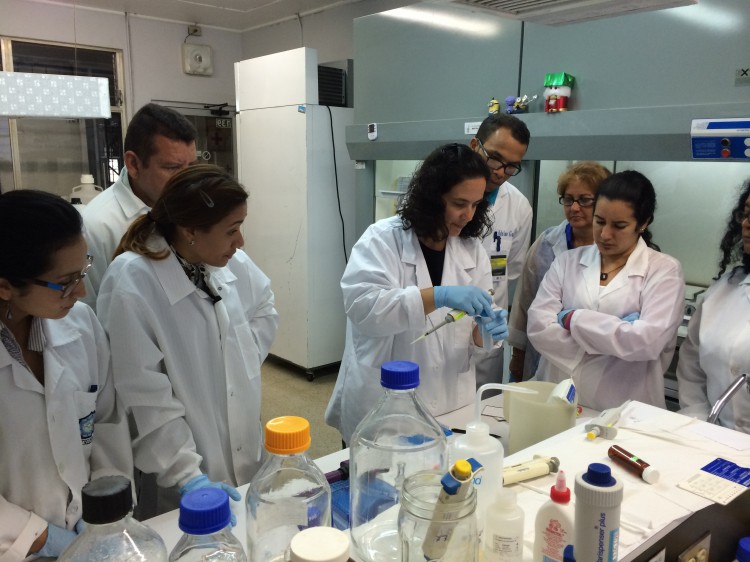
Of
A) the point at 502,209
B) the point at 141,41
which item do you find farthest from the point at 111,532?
the point at 141,41

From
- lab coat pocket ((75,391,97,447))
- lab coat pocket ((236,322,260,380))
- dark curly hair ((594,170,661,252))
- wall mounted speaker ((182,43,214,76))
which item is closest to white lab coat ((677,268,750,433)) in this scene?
dark curly hair ((594,170,661,252))

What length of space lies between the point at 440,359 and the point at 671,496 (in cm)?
80

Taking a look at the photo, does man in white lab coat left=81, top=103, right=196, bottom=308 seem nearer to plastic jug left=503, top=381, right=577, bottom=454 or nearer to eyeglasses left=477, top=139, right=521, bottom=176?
eyeglasses left=477, top=139, right=521, bottom=176

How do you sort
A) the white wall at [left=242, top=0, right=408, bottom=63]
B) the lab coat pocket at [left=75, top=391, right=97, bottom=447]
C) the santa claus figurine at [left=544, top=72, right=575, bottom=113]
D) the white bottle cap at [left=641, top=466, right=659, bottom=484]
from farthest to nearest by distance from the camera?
the white wall at [left=242, top=0, right=408, bottom=63] → the santa claus figurine at [left=544, top=72, right=575, bottom=113] → the lab coat pocket at [left=75, top=391, right=97, bottom=447] → the white bottle cap at [left=641, top=466, right=659, bottom=484]

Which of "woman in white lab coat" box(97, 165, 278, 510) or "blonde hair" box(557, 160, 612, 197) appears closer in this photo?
"woman in white lab coat" box(97, 165, 278, 510)

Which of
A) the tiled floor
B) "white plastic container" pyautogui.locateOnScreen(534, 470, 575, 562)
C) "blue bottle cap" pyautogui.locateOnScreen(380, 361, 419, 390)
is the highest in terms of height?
"blue bottle cap" pyautogui.locateOnScreen(380, 361, 419, 390)

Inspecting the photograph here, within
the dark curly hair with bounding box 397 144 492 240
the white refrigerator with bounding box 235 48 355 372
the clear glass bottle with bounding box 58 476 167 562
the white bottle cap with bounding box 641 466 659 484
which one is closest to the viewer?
the clear glass bottle with bounding box 58 476 167 562

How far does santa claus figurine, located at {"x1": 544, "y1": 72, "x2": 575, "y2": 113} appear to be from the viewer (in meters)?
2.16

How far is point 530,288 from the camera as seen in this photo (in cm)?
230

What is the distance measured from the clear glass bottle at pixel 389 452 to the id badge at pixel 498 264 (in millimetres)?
1268

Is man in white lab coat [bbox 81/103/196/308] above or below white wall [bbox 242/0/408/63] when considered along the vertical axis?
below

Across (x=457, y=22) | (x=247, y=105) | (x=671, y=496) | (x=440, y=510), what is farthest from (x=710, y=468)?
(x=247, y=105)

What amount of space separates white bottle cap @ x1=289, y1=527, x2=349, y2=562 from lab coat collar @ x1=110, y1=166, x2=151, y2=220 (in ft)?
4.50

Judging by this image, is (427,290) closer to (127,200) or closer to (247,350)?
(247,350)
